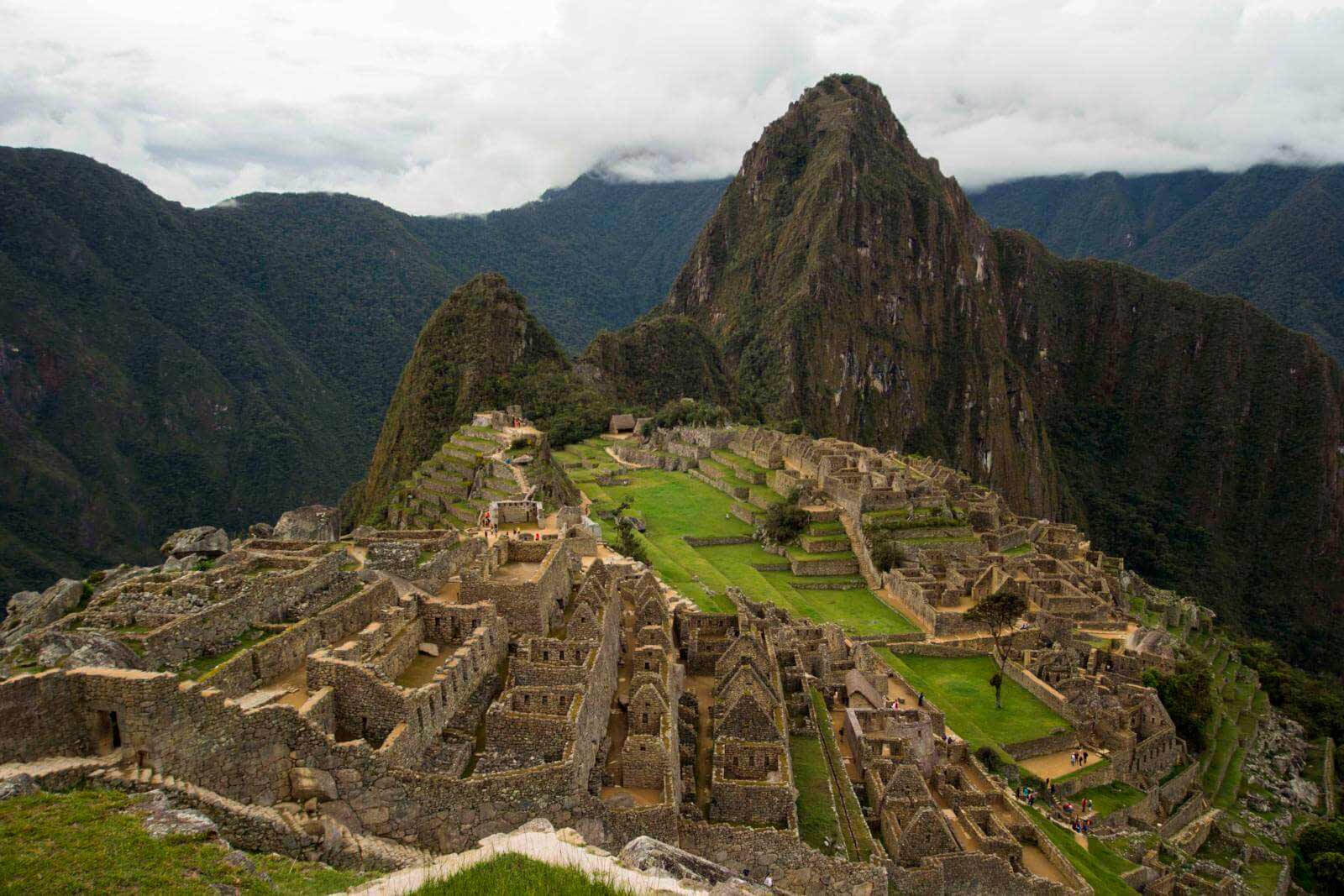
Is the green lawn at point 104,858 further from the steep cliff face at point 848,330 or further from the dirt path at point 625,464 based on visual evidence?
the steep cliff face at point 848,330

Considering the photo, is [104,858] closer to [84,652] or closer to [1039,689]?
[84,652]

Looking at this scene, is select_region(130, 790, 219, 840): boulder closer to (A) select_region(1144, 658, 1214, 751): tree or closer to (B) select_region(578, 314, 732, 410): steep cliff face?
(A) select_region(1144, 658, 1214, 751): tree

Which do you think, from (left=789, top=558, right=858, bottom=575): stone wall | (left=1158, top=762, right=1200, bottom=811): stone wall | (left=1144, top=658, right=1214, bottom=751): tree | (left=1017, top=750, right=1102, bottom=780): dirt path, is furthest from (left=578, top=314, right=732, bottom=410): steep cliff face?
(left=1017, top=750, right=1102, bottom=780): dirt path

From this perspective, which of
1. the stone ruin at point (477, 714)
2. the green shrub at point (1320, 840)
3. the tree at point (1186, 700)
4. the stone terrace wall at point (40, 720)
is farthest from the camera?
the tree at point (1186, 700)

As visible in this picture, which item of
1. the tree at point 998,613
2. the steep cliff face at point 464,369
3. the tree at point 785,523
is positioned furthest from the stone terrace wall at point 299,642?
the steep cliff face at point 464,369

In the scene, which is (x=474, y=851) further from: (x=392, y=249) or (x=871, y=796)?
(x=392, y=249)

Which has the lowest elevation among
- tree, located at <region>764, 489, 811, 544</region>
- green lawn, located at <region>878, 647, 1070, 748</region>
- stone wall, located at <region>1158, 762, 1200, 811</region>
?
stone wall, located at <region>1158, 762, 1200, 811</region>
